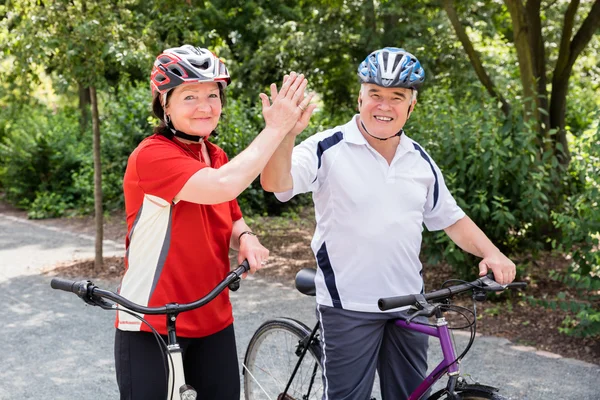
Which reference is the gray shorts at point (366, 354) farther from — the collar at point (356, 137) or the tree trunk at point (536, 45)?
the tree trunk at point (536, 45)

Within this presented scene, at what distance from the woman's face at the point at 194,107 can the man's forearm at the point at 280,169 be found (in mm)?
246

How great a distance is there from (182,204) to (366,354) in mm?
1011

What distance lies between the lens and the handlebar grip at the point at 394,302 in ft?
8.43

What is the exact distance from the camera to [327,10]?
16.9 m

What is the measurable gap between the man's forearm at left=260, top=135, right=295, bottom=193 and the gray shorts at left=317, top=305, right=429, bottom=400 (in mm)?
631

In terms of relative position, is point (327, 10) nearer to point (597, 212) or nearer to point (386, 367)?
point (597, 212)

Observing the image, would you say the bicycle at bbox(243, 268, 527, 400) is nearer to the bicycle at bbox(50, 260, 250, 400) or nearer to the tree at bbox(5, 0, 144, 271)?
the bicycle at bbox(50, 260, 250, 400)

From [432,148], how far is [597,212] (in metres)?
2.20

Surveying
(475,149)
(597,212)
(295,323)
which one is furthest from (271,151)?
(475,149)

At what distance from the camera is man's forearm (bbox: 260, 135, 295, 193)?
2629mm

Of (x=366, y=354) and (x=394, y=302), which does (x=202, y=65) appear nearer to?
(x=394, y=302)

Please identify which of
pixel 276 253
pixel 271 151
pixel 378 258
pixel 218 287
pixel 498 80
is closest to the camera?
pixel 271 151

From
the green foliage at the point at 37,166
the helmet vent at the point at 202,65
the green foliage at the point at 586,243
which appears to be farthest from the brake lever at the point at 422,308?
the green foliage at the point at 37,166

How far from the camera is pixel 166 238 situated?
259cm
